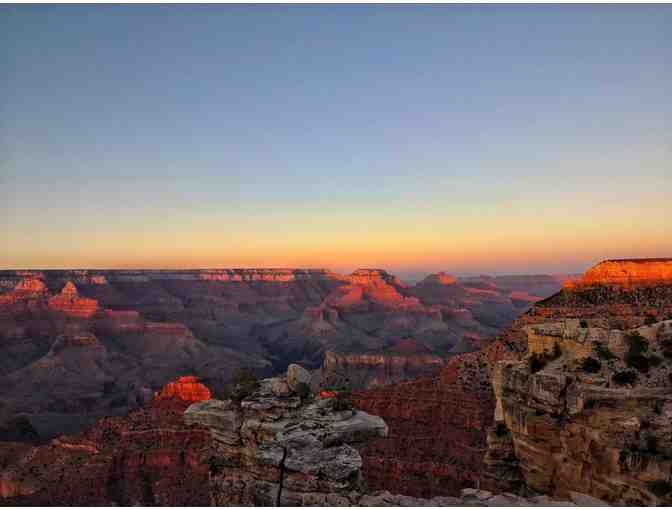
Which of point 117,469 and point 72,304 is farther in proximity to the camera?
point 72,304

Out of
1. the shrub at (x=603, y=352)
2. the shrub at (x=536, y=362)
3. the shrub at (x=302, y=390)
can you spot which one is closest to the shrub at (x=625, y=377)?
the shrub at (x=603, y=352)

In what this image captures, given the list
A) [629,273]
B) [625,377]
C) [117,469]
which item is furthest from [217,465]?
[629,273]

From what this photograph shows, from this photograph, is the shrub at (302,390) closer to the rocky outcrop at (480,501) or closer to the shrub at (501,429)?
the rocky outcrop at (480,501)

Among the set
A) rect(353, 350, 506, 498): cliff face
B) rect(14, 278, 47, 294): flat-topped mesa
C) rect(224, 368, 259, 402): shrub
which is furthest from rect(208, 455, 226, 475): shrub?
rect(14, 278, 47, 294): flat-topped mesa

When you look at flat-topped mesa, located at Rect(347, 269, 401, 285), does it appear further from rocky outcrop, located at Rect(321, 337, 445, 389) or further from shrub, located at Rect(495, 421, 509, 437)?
shrub, located at Rect(495, 421, 509, 437)

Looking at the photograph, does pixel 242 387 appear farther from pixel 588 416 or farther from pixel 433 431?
pixel 433 431
